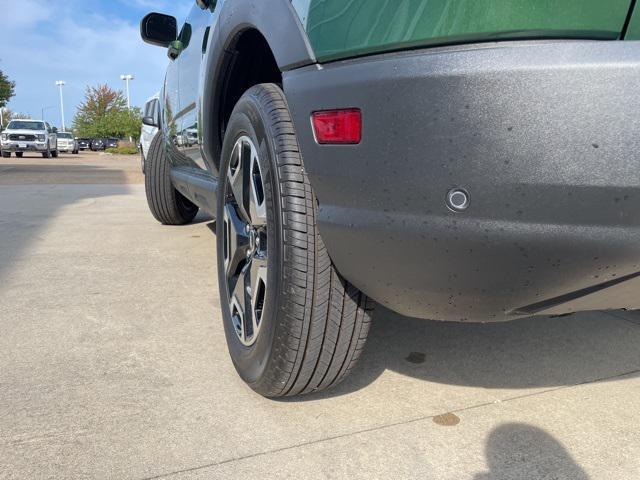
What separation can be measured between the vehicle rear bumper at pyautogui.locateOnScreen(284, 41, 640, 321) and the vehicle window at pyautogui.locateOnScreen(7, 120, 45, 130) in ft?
90.3

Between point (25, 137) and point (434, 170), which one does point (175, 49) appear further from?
point (25, 137)

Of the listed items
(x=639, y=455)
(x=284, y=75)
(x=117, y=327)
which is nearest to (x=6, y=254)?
(x=117, y=327)

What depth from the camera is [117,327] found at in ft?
7.90

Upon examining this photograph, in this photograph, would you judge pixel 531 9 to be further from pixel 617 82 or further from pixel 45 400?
pixel 45 400

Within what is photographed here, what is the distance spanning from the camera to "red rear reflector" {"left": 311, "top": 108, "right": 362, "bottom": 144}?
128 cm

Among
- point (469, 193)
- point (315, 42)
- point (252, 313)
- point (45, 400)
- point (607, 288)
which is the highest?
point (315, 42)

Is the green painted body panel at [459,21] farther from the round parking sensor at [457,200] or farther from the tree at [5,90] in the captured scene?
the tree at [5,90]

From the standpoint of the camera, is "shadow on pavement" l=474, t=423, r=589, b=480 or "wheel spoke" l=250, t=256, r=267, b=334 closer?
"shadow on pavement" l=474, t=423, r=589, b=480

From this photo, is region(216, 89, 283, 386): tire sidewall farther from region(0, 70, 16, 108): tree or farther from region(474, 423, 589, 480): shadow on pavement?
region(0, 70, 16, 108): tree

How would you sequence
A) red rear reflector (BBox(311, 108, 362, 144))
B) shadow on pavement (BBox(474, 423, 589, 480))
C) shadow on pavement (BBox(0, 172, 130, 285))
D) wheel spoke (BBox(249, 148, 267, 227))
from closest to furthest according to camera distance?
red rear reflector (BBox(311, 108, 362, 144)) < shadow on pavement (BBox(474, 423, 589, 480)) < wheel spoke (BBox(249, 148, 267, 227)) < shadow on pavement (BBox(0, 172, 130, 285))

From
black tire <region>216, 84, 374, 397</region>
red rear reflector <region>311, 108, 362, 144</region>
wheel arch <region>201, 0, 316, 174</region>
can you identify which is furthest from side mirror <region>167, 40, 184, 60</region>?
red rear reflector <region>311, 108, 362, 144</region>

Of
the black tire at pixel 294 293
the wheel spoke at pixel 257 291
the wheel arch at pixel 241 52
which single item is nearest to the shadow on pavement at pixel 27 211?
the wheel arch at pixel 241 52

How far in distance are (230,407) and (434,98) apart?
1151 millimetres

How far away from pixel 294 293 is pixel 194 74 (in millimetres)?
1891
